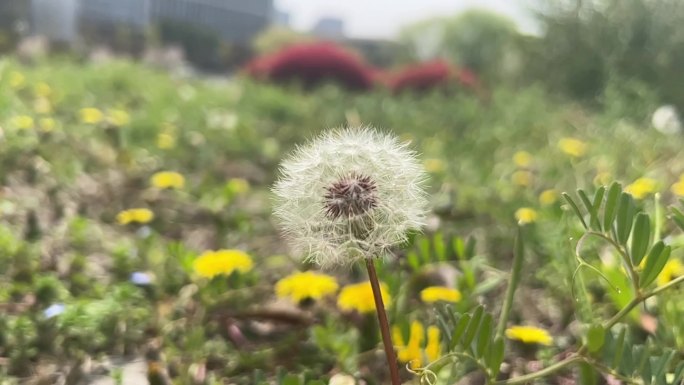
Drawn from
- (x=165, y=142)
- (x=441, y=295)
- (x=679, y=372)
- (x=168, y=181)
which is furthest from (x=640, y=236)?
(x=165, y=142)

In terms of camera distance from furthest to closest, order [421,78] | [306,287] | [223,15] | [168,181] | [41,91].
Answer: [223,15] → [421,78] → [41,91] → [168,181] → [306,287]

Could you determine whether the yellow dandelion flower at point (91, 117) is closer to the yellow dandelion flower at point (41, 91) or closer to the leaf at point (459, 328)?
the yellow dandelion flower at point (41, 91)

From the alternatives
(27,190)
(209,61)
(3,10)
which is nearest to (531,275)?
(27,190)

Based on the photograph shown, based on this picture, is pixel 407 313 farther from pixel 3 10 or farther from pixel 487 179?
pixel 3 10

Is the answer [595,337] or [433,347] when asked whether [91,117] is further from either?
[595,337]

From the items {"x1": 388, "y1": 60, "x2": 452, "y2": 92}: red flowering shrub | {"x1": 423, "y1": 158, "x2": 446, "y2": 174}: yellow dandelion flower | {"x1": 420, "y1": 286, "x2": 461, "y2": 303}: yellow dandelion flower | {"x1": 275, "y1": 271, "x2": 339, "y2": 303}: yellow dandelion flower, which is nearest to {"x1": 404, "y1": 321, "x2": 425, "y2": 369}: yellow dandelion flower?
{"x1": 420, "y1": 286, "x2": 461, "y2": 303}: yellow dandelion flower

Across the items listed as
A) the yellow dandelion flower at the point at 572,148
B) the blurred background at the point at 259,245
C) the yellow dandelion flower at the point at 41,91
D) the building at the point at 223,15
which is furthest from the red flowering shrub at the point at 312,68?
the building at the point at 223,15

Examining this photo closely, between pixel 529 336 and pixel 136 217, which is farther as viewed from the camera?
pixel 136 217

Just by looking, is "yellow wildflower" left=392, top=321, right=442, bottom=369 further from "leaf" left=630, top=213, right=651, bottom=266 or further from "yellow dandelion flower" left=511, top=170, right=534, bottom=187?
"yellow dandelion flower" left=511, top=170, right=534, bottom=187
